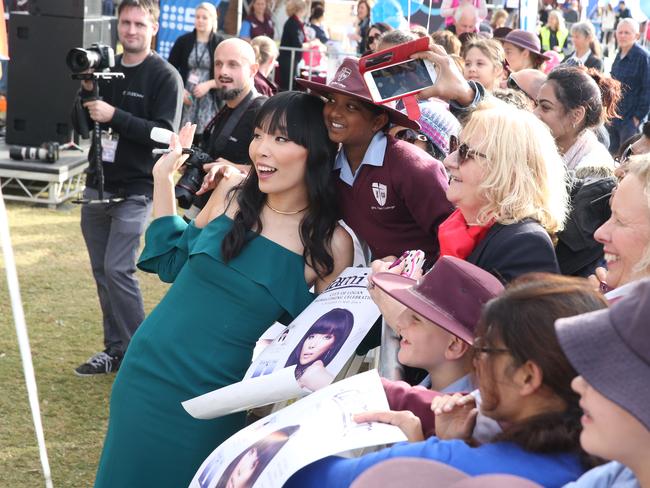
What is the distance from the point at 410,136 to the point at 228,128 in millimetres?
1101

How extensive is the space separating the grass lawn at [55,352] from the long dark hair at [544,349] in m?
2.98

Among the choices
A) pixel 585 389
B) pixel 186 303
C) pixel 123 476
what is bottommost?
pixel 123 476

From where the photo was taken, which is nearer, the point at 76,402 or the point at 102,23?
the point at 76,402

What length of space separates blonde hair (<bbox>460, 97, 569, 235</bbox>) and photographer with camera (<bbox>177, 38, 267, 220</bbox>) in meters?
2.23

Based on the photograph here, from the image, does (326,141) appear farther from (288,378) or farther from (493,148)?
(288,378)

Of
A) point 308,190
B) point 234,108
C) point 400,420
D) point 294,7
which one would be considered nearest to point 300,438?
point 400,420

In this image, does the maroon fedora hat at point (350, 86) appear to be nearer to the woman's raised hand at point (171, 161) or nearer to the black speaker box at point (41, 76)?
the woman's raised hand at point (171, 161)

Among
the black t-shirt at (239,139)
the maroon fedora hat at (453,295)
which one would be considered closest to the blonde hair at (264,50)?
the black t-shirt at (239,139)

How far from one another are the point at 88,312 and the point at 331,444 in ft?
16.1

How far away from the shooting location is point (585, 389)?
1.35 meters

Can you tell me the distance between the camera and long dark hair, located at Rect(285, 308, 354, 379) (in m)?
2.36

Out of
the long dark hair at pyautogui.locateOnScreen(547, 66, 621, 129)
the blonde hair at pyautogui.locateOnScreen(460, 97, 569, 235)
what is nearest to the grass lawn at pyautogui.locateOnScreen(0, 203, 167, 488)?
the blonde hair at pyautogui.locateOnScreen(460, 97, 569, 235)

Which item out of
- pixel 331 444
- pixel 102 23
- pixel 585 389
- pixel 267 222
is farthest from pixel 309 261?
pixel 102 23

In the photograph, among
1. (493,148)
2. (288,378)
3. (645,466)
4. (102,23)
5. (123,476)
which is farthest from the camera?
(102,23)
